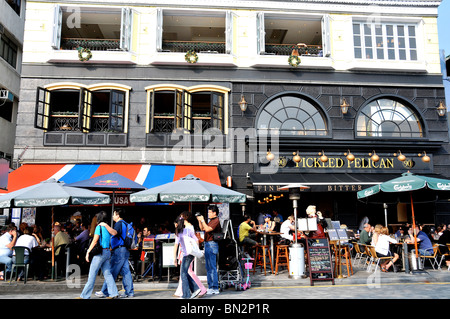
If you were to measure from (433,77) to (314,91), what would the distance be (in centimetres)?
551

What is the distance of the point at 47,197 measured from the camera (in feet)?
30.8

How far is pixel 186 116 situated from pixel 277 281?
Answer: 331 inches

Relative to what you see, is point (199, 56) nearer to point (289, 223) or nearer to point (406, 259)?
point (289, 223)

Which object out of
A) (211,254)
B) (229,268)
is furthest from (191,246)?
(229,268)

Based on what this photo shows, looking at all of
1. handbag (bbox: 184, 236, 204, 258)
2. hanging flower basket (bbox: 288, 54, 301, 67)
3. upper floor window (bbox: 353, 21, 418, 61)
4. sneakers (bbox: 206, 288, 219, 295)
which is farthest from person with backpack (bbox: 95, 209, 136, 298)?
upper floor window (bbox: 353, 21, 418, 61)

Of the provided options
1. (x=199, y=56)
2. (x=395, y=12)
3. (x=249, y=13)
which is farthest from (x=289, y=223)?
(x=395, y=12)

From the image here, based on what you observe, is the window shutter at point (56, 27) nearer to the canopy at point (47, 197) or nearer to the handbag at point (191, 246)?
the canopy at point (47, 197)

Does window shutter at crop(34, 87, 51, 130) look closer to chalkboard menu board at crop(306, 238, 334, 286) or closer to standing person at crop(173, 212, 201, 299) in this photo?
standing person at crop(173, 212, 201, 299)

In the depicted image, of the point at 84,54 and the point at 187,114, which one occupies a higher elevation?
the point at 84,54

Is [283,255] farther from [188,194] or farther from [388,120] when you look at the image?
[388,120]

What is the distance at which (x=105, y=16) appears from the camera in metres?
17.1

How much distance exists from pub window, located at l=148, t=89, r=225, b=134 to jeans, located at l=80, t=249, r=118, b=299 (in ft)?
27.6

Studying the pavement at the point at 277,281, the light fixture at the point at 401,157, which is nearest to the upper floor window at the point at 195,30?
the light fixture at the point at 401,157

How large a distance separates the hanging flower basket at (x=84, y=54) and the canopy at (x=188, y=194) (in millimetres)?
8469
